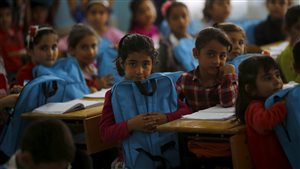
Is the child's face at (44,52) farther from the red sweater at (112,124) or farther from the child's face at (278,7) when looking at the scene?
the child's face at (278,7)

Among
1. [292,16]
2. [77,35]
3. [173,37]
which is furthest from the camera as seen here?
[173,37]

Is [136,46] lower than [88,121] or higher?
higher

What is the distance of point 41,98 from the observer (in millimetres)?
4148

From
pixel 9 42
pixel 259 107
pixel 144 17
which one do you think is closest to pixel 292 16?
pixel 259 107

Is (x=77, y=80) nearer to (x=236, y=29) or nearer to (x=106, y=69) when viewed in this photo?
(x=106, y=69)

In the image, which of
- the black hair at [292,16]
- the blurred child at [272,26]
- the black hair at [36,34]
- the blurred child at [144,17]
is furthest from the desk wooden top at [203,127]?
the blurred child at [144,17]

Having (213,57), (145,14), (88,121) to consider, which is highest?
(213,57)

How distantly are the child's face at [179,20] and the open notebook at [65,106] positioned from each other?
7.53 ft

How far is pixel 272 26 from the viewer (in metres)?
6.50

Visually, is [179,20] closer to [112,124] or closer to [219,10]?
[219,10]

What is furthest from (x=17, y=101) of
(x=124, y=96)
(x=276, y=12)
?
(x=276, y=12)

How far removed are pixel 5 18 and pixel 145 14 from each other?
1575mm

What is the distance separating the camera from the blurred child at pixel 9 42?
22.7ft

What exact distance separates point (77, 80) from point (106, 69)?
825mm
